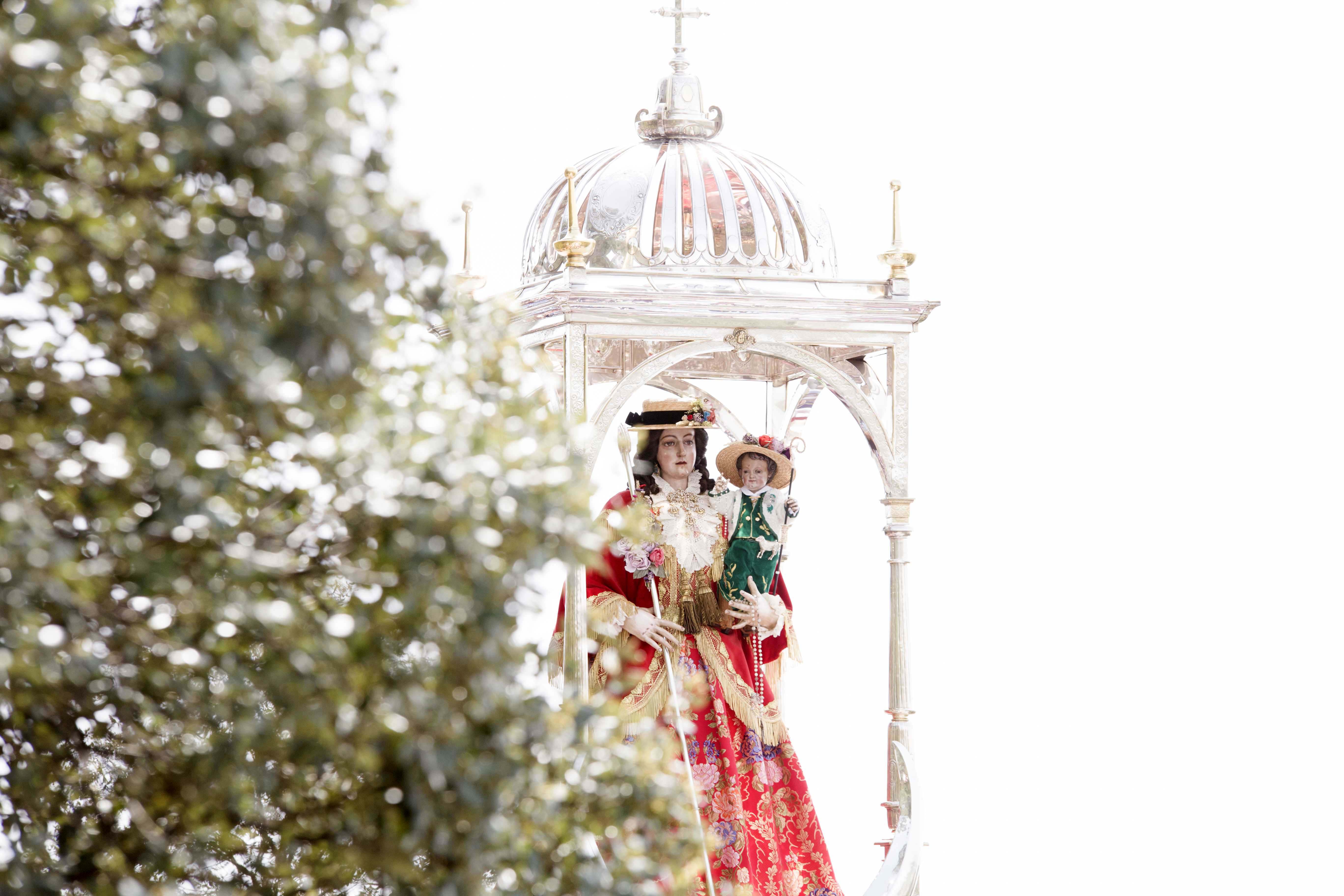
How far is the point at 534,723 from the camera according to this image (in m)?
2.64

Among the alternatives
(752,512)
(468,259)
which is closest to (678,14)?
(468,259)

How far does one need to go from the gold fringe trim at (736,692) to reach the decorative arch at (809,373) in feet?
2.42

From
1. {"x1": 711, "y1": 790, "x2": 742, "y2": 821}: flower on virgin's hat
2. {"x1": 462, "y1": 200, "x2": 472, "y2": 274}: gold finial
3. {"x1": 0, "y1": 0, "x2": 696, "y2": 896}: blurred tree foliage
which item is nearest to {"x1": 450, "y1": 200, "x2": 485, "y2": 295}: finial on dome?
{"x1": 462, "y1": 200, "x2": 472, "y2": 274}: gold finial

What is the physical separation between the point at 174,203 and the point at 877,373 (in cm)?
298

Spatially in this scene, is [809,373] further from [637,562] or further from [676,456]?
[637,562]

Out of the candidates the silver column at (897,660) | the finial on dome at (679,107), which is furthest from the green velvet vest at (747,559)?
the finial on dome at (679,107)

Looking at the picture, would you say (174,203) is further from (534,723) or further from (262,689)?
(534,723)

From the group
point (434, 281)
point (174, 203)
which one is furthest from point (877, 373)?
point (174, 203)

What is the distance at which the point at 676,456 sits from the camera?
5.41 m

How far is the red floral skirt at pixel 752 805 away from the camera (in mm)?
5168

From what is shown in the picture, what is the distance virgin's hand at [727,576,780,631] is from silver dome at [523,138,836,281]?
1010 mm

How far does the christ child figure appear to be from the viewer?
5270 mm

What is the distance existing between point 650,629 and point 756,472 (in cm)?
64

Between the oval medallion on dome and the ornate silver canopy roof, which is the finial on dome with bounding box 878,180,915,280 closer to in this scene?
the ornate silver canopy roof
